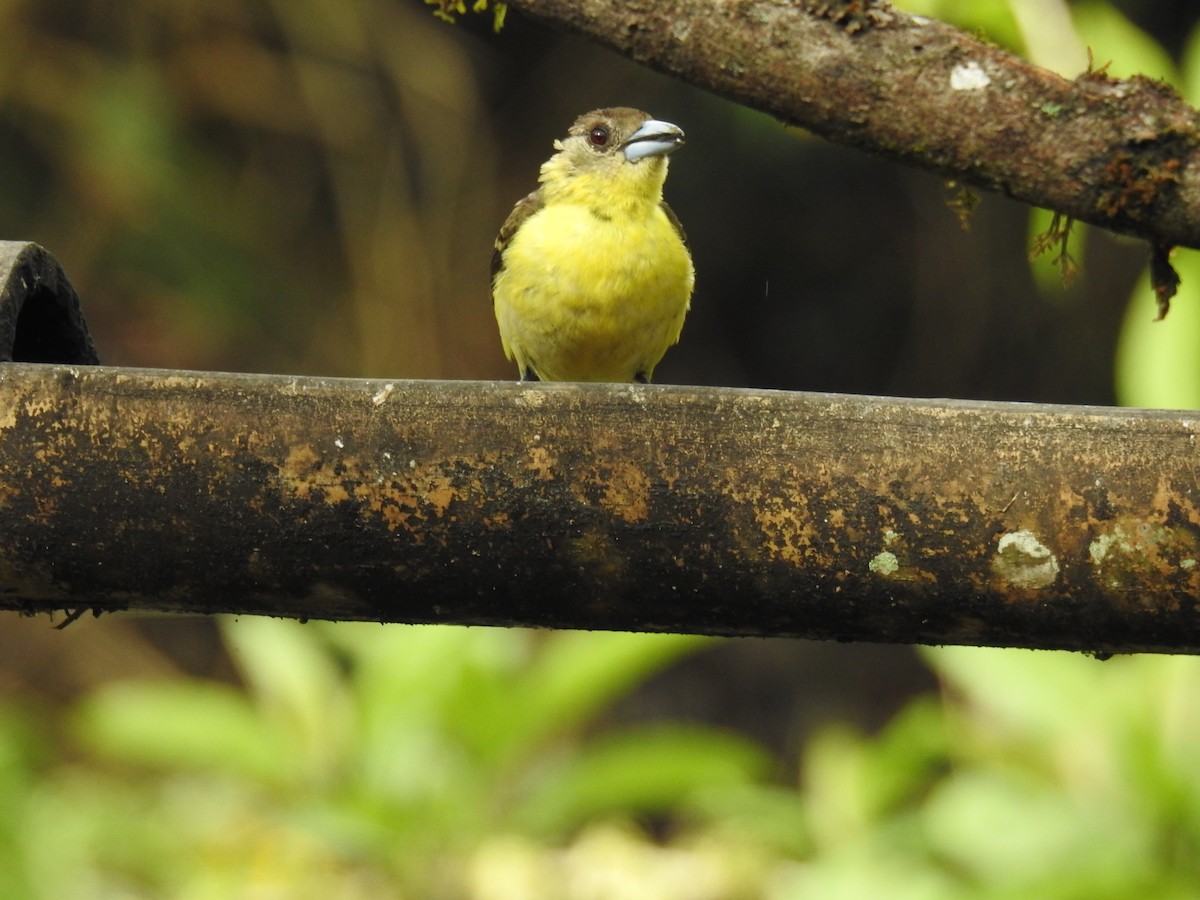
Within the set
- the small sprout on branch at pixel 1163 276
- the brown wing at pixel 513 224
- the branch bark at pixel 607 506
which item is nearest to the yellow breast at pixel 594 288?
the brown wing at pixel 513 224

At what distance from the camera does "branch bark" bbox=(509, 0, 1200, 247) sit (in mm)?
2188

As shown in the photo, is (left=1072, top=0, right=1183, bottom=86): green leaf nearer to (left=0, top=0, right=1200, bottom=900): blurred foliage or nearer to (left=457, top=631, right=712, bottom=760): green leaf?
(left=457, top=631, right=712, bottom=760): green leaf

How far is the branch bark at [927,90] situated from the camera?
2188mm

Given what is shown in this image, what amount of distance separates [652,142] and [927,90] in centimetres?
123

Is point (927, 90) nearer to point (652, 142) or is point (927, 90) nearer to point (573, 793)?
point (652, 142)

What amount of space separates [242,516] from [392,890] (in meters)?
2.67

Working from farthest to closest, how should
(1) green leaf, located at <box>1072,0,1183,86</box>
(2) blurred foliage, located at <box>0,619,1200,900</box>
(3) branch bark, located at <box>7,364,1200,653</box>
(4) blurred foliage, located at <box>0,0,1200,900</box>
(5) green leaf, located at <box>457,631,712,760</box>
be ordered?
(4) blurred foliage, located at <box>0,0,1200,900</box> < (5) green leaf, located at <box>457,631,712,760</box> < (2) blurred foliage, located at <box>0,619,1200,900</box> < (1) green leaf, located at <box>1072,0,1183,86</box> < (3) branch bark, located at <box>7,364,1200,653</box>

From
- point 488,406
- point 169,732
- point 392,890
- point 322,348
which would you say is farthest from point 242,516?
point 322,348

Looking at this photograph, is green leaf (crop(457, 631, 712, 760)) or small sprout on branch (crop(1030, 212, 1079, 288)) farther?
green leaf (crop(457, 631, 712, 760))

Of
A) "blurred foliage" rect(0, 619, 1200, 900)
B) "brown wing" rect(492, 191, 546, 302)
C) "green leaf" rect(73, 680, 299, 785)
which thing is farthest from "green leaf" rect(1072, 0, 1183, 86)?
"green leaf" rect(73, 680, 299, 785)

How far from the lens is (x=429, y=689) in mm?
4211

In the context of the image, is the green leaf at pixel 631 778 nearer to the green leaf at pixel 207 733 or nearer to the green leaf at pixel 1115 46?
the green leaf at pixel 207 733

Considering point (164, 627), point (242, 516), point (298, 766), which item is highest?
point (242, 516)

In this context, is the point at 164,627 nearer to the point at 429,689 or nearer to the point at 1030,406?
the point at 429,689
